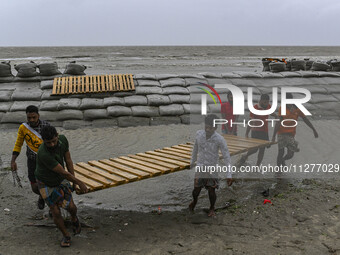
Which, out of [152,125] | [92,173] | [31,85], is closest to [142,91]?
[152,125]

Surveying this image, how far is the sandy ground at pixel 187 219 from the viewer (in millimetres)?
3189

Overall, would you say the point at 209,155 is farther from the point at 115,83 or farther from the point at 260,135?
the point at 115,83

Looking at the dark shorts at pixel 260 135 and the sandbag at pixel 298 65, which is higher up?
the sandbag at pixel 298 65

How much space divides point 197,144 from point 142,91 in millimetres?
5071

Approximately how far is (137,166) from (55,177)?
1.10 meters

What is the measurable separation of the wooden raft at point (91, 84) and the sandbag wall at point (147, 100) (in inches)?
5.5

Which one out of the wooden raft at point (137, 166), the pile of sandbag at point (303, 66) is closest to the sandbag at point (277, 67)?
the pile of sandbag at point (303, 66)

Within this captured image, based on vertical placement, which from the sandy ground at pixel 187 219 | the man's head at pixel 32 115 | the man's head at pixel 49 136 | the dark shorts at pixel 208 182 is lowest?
the sandy ground at pixel 187 219

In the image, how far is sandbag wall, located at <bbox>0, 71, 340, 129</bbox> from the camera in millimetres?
7949

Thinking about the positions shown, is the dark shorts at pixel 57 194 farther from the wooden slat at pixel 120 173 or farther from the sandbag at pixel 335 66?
the sandbag at pixel 335 66

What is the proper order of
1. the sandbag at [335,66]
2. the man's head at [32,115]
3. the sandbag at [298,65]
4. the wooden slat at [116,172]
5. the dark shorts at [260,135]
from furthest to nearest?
the sandbag at [298,65]
the sandbag at [335,66]
the dark shorts at [260,135]
the wooden slat at [116,172]
the man's head at [32,115]

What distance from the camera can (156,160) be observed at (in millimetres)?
4324

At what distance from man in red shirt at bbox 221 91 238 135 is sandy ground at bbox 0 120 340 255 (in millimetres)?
630

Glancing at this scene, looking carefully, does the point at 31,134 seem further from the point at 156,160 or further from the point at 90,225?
the point at 156,160
